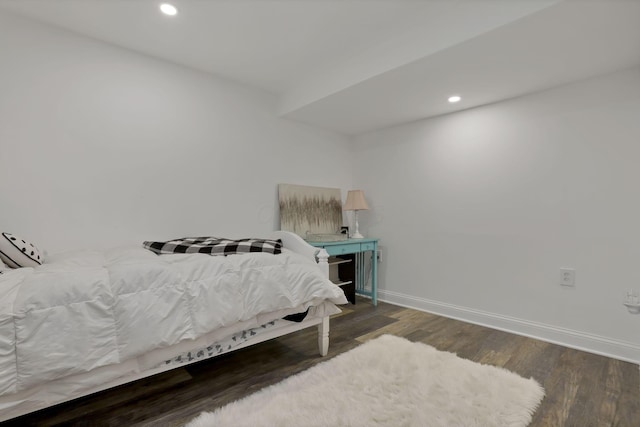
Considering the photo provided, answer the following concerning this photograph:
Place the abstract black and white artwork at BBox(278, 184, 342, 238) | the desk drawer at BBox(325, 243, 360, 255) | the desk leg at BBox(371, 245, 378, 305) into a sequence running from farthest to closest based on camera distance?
1. the desk leg at BBox(371, 245, 378, 305)
2. the abstract black and white artwork at BBox(278, 184, 342, 238)
3. the desk drawer at BBox(325, 243, 360, 255)

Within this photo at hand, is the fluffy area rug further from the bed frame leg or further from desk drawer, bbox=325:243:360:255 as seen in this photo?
desk drawer, bbox=325:243:360:255

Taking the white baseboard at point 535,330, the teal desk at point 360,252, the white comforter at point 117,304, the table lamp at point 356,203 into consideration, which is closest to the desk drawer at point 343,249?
the teal desk at point 360,252

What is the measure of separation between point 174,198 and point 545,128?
306 cm

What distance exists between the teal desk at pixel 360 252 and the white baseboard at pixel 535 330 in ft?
1.11

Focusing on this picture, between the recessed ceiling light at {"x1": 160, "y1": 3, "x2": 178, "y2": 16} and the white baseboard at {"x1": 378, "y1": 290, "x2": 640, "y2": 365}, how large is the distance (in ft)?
10.5

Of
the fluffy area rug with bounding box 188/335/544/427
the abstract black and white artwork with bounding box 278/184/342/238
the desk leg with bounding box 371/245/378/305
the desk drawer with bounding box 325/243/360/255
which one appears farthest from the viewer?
the desk leg with bounding box 371/245/378/305

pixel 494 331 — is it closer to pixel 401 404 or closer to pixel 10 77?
pixel 401 404

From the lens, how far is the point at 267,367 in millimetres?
2004

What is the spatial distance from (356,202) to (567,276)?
1.98 meters

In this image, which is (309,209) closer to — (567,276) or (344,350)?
(344,350)

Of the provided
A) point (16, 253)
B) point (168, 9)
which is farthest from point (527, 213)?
point (16, 253)

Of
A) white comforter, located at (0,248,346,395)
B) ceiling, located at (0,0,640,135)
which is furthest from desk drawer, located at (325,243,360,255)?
ceiling, located at (0,0,640,135)

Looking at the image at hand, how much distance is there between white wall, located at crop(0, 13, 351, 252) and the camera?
2.00 m

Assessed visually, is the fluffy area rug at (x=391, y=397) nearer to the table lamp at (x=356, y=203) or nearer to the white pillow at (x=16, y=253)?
the white pillow at (x=16, y=253)
